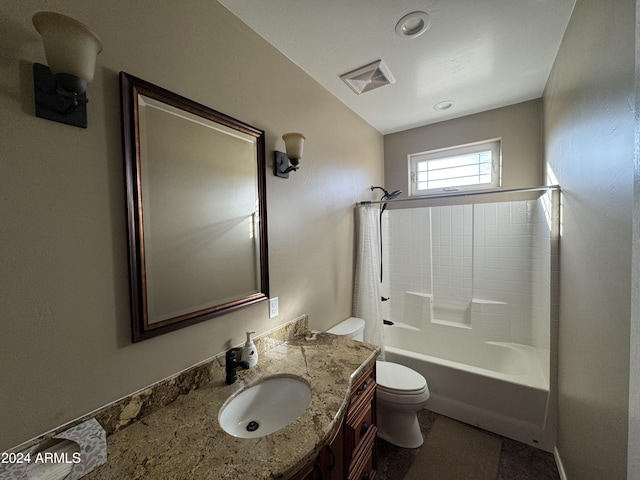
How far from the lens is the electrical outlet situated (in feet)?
4.76

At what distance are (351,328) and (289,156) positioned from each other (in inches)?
55.0

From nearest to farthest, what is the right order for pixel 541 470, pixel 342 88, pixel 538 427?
pixel 541 470, pixel 538 427, pixel 342 88

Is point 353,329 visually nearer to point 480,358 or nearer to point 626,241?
point 480,358

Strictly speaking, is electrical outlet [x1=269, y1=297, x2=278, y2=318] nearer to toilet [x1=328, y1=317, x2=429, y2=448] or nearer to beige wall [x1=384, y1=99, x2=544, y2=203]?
toilet [x1=328, y1=317, x2=429, y2=448]

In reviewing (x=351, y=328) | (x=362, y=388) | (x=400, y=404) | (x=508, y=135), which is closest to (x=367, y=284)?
(x=351, y=328)

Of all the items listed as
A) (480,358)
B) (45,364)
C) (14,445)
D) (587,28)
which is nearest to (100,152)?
(45,364)

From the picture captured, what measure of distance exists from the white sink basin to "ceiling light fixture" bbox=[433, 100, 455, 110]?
96.2 inches

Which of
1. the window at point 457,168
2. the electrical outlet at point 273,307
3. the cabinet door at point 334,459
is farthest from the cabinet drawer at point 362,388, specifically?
the window at point 457,168

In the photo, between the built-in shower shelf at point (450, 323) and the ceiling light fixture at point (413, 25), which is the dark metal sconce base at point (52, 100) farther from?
the built-in shower shelf at point (450, 323)

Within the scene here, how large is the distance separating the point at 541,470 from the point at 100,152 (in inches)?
110

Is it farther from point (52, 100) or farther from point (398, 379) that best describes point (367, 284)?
point (52, 100)

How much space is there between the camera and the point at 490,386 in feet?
6.13

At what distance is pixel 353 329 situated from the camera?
204cm

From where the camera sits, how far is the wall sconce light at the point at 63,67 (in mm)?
641
